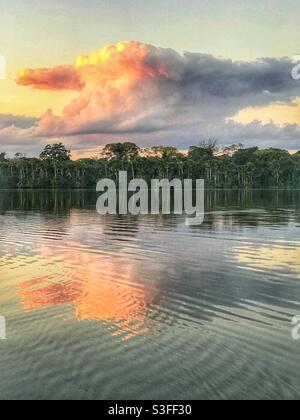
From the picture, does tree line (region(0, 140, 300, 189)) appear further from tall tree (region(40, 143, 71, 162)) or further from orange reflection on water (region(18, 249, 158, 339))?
orange reflection on water (region(18, 249, 158, 339))

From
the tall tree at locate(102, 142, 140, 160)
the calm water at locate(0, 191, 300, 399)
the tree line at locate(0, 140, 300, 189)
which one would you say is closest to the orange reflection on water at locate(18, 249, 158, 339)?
the calm water at locate(0, 191, 300, 399)

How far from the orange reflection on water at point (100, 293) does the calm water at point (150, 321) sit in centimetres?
2

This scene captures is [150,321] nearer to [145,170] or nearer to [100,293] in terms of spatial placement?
[100,293]

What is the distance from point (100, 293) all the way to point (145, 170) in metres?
120

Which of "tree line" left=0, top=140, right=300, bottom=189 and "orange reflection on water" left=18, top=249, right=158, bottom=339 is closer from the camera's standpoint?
"orange reflection on water" left=18, top=249, right=158, bottom=339

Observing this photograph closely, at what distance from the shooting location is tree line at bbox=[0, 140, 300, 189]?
410 feet

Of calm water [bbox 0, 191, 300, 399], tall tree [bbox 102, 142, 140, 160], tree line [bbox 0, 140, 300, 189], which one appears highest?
tall tree [bbox 102, 142, 140, 160]

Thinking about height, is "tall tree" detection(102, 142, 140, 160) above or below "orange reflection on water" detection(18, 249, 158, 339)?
above

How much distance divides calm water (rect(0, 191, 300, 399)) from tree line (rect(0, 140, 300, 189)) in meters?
112

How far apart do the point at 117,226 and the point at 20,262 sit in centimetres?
1073

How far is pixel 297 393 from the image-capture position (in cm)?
564

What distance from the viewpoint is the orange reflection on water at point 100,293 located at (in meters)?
8.32

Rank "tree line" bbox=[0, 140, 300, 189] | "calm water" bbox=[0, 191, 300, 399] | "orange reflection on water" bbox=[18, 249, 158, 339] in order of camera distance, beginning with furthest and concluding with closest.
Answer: "tree line" bbox=[0, 140, 300, 189] → "orange reflection on water" bbox=[18, 249, 158, 339] → "calm water" bbox=[0, 191, 300, 399]
